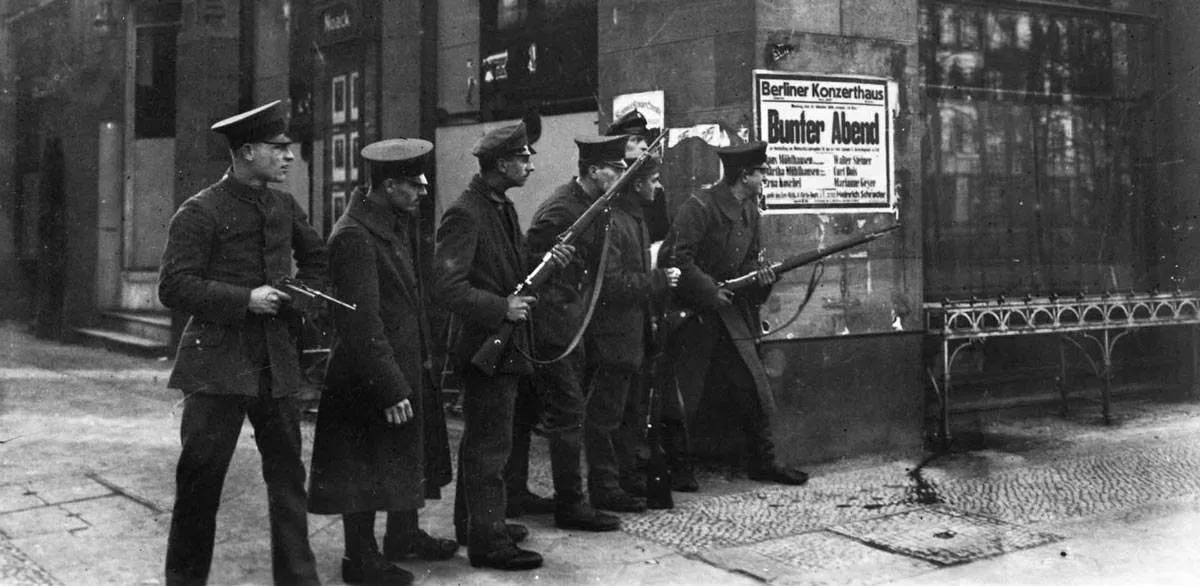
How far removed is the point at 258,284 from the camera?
15.1ft

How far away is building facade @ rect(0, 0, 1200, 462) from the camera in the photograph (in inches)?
292

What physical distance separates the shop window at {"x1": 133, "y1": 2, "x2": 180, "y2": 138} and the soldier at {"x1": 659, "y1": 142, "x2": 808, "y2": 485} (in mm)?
9561

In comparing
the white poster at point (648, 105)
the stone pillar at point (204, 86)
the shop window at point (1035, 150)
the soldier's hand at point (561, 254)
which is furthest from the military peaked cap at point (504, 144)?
the stone pillar at point (204, 86)

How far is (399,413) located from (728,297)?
258cm

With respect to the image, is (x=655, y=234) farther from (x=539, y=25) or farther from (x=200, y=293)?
(x=200, y=293)

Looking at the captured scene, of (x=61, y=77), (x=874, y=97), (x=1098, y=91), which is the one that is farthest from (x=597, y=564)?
(x=61, y=77)

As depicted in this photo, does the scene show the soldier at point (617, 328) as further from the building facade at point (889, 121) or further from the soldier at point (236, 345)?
the soldier at point (236, 345)

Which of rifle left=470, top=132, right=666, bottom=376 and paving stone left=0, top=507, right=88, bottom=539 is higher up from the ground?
rifle left=470, top=132, right=666, bottom=376

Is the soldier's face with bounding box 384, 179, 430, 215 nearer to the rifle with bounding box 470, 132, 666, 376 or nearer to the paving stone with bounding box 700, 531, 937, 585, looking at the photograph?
the rifle with bounding box 470, 132, 666, 376

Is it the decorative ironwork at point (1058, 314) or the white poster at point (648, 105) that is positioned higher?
the white poster at point (648, 105)

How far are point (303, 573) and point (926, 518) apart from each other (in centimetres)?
325

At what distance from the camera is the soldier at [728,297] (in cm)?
681

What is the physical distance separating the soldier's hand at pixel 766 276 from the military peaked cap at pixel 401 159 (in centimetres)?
243

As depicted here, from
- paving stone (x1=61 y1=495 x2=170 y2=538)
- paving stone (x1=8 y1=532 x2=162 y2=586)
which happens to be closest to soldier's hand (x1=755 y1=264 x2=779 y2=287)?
paving stone (x1=8 y1=532 x2=162 y2=586)
